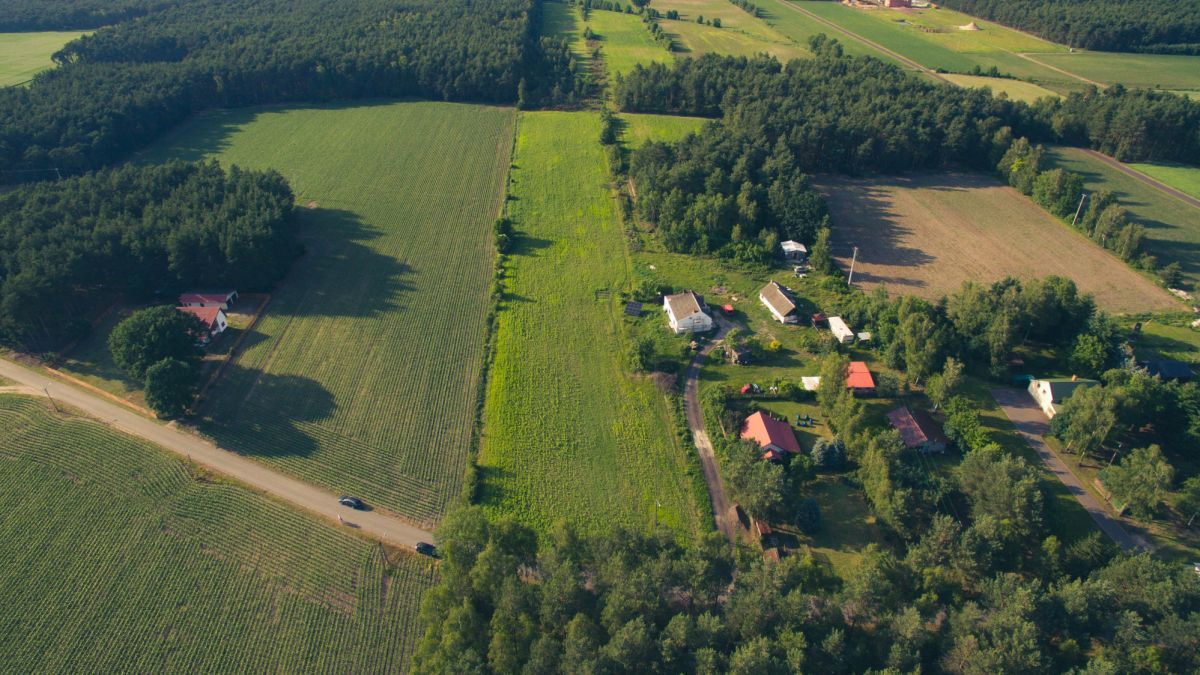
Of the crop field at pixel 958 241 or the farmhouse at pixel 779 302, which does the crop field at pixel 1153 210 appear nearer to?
the crop field at pixel 958 241

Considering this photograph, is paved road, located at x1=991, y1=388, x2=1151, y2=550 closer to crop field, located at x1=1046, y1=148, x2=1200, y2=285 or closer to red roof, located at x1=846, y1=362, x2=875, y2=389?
red roof, located at x1=846, y1=362, x2=875, y2=389

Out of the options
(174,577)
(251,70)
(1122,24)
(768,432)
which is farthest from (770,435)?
(1122,24)

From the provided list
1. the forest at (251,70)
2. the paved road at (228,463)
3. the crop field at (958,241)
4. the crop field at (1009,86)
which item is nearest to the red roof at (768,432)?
the paved road at (228,463)

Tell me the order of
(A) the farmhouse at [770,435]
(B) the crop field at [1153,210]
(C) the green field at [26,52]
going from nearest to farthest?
(A) the farmhouse at [770,435]
(B) the crop field at [1153,210]
(C) the green field at [26,52]

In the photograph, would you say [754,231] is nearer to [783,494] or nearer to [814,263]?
[814,263]

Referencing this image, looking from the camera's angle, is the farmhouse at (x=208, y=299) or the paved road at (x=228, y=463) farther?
the farmhouse at (x=208, y=299)

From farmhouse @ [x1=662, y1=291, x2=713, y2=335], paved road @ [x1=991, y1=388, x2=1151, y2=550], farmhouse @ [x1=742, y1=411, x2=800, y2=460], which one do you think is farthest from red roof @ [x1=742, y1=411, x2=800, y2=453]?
paved road @ [x1=991, y1=388, x2=1151, y2=550]

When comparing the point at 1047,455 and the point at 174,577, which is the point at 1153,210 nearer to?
the point at 1047,455
